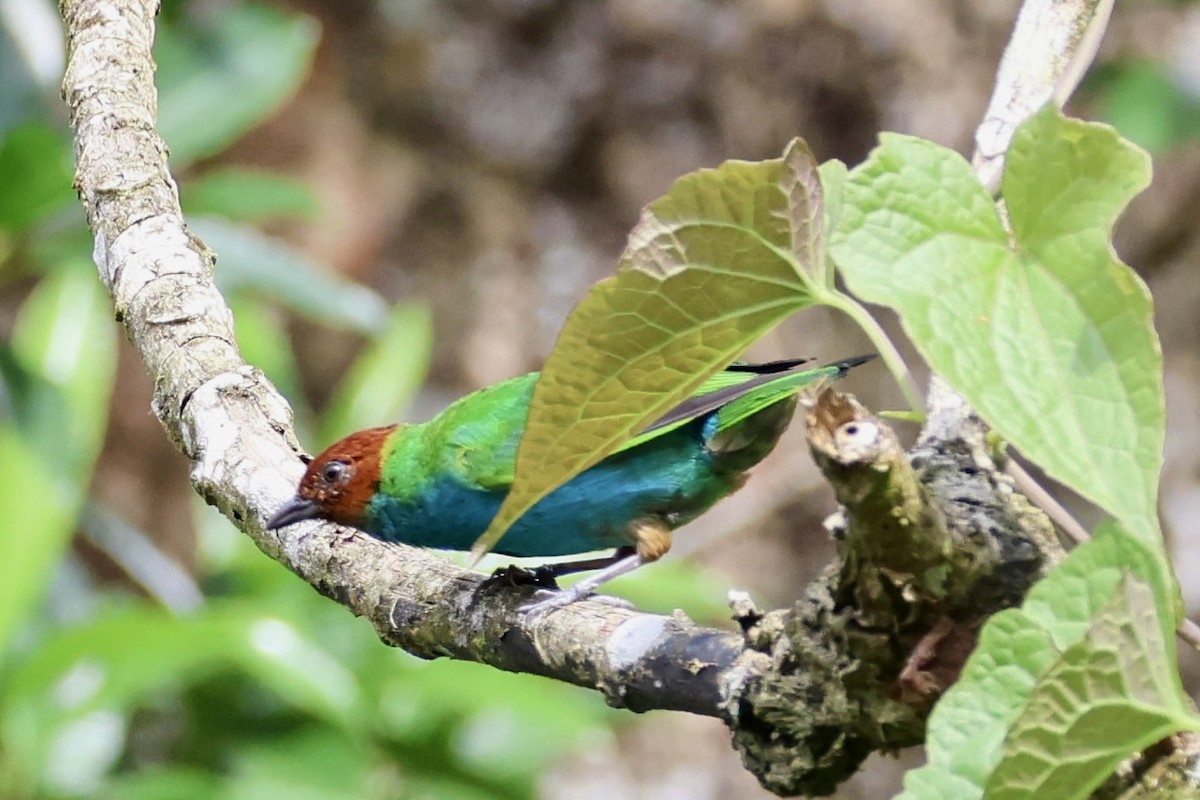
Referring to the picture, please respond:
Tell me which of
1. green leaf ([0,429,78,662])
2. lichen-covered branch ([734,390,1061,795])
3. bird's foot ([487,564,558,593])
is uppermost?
green leaf ([0,429,78,662])

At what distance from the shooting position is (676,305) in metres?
1.27

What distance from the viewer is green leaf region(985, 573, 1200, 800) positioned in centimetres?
103

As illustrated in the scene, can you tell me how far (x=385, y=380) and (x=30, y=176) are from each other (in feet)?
5.70

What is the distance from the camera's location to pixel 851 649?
4.35ft

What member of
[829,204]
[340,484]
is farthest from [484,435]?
[829,204]

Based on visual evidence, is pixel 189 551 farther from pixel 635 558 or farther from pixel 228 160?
pixel 635 558

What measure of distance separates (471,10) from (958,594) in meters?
5.74

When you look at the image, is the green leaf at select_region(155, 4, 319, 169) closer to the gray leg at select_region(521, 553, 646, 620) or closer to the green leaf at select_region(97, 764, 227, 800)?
the green leaf at select_region(97, 764, 227, 800)

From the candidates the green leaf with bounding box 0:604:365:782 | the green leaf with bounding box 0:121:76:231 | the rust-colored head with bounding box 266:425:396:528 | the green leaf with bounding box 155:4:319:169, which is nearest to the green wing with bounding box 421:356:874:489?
the rust-colored head with bounding box 266:425:396:528

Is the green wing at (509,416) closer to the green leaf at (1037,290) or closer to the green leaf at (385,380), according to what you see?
the green leaf at (1037,290)

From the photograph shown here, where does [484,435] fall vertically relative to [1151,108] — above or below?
below

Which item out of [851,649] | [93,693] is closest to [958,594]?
[851,649]

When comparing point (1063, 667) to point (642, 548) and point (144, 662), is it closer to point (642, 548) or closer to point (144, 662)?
point (642, 548)

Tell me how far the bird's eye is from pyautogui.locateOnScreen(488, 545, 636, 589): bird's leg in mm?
487
